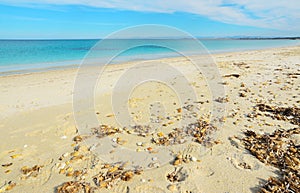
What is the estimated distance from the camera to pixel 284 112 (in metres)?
4.56

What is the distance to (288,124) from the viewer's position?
4051mm

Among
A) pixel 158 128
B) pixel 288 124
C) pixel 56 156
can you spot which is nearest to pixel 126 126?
pixel 158 128

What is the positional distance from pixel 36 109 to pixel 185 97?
4.11m

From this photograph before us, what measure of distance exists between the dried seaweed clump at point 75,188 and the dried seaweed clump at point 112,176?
12 centimetres

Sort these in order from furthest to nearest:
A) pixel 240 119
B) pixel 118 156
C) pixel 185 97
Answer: pixel 185 97, pixel 240 119, pixel 118 156

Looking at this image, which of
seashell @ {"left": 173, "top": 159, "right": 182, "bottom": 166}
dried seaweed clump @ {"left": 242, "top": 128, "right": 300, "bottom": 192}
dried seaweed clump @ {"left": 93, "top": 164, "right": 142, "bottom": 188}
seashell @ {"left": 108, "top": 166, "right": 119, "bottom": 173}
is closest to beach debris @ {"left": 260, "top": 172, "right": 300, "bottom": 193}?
dried seaweed clump @ {"left": 242, "top": 128, "right": 300, "bottom": 192}

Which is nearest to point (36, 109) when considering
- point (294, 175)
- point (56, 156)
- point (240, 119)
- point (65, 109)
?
point (65, 109)

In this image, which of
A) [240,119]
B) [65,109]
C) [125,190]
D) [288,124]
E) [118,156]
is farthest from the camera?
[65,109]

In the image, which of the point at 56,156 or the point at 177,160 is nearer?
Answer: the point at 177,160

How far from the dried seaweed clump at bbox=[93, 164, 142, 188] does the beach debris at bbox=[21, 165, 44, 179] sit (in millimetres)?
856

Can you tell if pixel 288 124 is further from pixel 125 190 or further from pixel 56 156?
pixel 56 156

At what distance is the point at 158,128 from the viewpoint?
13.5 ft

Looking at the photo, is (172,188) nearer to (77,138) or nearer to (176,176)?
(176,176)

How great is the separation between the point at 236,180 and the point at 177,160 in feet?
2.64
